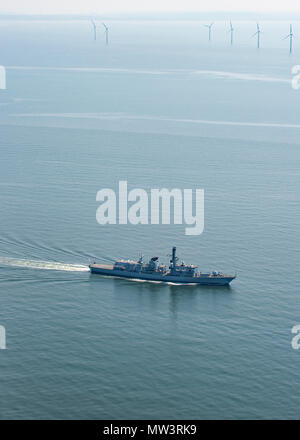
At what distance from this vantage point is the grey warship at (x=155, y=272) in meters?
160

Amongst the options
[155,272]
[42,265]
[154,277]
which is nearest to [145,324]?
[154,277]

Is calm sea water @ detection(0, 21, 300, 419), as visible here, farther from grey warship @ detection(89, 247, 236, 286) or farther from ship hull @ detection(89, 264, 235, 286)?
grey warship @ detection(89, 247, 236, 286)

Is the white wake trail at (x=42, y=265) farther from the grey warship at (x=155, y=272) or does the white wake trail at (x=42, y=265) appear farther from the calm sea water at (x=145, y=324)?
the grey warship at (x=155, y=272)

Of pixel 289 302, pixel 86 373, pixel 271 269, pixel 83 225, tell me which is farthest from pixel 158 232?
pixel 86 373

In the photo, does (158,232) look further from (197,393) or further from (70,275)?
(197,393)

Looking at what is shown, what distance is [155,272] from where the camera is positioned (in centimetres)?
16200

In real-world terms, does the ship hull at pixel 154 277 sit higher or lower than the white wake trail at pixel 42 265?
lower

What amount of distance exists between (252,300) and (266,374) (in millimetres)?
30016

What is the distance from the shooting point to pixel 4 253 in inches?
6491

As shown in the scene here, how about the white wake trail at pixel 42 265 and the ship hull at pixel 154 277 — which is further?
the ship hull at pixel 154 277

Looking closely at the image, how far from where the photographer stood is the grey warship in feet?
524

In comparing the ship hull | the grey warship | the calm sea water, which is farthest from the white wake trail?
the grey warship

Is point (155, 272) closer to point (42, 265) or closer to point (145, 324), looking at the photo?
point (42, 265)

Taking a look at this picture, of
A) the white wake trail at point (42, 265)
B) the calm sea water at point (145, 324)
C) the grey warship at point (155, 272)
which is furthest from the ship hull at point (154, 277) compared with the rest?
the white wake trail at point (42, 265)
